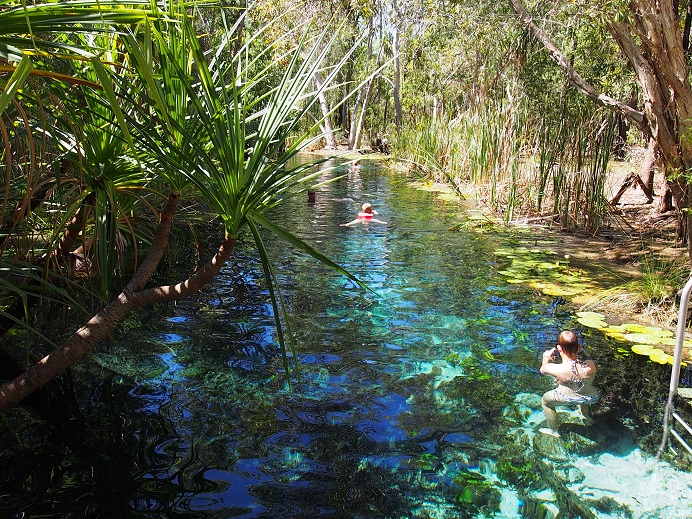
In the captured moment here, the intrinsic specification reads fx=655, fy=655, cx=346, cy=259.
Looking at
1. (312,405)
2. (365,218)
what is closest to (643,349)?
(312,405)

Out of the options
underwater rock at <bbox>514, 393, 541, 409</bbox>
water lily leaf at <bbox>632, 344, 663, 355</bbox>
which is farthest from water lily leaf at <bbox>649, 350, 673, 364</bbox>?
underwater rock at <bbox>514, 393, 541, 409</bbox>

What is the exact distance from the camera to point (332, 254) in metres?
9.16

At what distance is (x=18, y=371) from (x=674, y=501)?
11.6 feet

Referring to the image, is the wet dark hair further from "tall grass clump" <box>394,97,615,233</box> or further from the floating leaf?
"tall grass clump" <box>394,97,615,233</box>

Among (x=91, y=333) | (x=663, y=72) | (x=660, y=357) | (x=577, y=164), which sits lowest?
(x=660, y=357)

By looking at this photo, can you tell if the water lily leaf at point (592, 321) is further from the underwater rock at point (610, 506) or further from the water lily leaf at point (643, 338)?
the underwater rock at point (610, 506)

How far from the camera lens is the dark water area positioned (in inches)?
131

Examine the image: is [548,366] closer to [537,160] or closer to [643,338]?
[643,338]

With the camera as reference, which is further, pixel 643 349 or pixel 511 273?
pixel 511 273

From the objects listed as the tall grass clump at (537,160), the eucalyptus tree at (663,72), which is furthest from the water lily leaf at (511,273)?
the tall grass clump at (537,160)

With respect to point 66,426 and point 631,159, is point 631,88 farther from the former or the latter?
point 66,426

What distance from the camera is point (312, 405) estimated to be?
4383 millimetres

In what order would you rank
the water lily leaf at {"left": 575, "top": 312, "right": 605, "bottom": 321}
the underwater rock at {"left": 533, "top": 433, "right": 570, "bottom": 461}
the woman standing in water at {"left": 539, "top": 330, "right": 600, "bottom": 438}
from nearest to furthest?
the underwater rock at {"left": 533, "top": 433, "right": 570, "bottom": 461} < the woman standing in water at {"left": 539, "top": 330, "right": 600, "bottom": 438} < the water lily leaf at {"left": 575, "top": 312, "right": 605, "bottom": 321}

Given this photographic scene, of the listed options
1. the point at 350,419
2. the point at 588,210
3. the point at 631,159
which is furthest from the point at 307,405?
the point at 631,159
